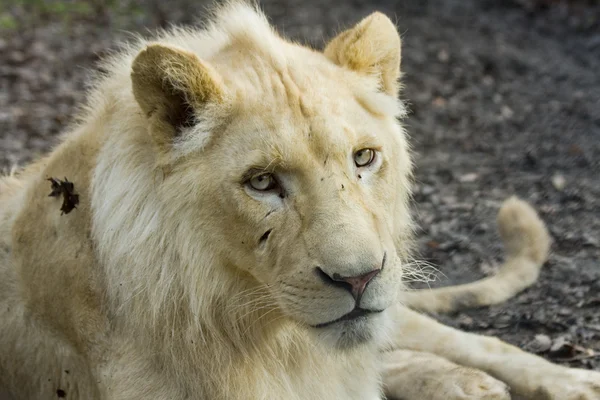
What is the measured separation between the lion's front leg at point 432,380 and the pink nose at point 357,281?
133 centimetres

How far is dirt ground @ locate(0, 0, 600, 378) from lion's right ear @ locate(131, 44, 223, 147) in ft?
8.44

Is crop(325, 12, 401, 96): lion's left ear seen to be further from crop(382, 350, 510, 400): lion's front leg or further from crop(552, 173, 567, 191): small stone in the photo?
crop(552, 173, 567, 191): small stone

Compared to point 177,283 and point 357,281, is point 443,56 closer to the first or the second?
point 177,283

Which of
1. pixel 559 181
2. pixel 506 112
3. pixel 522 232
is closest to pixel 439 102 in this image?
pixel 506 112

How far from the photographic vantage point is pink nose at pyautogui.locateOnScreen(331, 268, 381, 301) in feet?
9.67

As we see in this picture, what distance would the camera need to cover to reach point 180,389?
3482 millimetres

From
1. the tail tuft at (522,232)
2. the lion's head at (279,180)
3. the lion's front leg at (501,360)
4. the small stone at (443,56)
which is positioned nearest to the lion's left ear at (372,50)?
the lion's head at (279,180)

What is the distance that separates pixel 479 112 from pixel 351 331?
6376 millimetres

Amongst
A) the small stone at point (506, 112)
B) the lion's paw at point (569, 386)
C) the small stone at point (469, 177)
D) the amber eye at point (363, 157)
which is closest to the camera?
the amber eye at point (363, 157)

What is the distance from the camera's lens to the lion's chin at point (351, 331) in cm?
309

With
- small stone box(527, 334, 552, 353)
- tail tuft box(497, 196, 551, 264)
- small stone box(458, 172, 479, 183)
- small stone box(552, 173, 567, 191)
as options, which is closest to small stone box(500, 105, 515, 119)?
small stone box(458, 172, 479, 183)

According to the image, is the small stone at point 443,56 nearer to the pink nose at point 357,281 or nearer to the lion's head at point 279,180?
the lion's head at point 279,180

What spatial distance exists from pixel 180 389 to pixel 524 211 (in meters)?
2.64

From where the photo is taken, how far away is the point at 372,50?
12.4 feet
